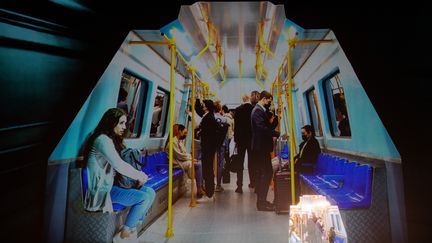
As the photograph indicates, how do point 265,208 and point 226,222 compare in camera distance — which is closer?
point 226,222

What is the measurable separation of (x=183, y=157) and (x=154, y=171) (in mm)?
923

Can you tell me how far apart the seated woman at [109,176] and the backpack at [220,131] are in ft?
4.66

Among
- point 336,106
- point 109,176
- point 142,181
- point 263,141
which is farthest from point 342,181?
point 109,176

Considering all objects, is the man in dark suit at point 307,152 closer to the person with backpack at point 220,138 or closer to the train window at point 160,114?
the person with backpack at point 220,138

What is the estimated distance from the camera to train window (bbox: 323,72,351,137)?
308 cm

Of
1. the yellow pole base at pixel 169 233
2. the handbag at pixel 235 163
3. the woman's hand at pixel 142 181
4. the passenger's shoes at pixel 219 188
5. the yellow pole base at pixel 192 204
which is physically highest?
the handbag at pixel 235 163

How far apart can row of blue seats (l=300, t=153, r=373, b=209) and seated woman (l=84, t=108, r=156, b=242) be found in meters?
1.91

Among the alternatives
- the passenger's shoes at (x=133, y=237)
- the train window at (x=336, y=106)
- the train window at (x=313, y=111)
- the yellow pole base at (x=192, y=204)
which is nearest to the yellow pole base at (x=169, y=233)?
the passenger's shoes at (x=133, y=237)

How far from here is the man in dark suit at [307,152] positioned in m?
3.11

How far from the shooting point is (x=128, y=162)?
2.83m

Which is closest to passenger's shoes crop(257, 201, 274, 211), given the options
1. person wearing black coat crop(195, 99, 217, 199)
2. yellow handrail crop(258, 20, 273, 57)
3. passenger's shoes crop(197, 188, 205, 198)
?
person wearing black coat crop(195, 99, 217, 199)

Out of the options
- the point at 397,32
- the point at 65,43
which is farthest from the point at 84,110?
the point at 397,32

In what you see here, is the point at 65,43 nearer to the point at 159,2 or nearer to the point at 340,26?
the point at 159,2

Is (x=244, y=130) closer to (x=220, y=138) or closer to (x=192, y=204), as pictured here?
(x=220, y=138)
